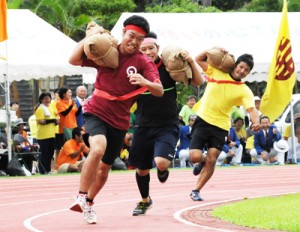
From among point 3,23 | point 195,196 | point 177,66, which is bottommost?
point 195,196

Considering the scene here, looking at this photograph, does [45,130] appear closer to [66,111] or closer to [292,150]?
[66,111]

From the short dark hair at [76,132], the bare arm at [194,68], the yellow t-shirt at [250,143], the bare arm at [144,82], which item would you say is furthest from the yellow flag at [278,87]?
the bare arm at [144,82]

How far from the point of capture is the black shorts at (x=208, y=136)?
1591 centimetres

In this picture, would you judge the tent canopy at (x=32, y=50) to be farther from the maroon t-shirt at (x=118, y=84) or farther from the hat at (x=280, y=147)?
the maroon t-shirt at (x=118, y=84)

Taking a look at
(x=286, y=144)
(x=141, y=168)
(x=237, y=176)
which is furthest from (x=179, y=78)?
(x=286, y=144)

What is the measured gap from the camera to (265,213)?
42.1ft

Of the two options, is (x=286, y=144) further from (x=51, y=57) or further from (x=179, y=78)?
(x=179, y=78)

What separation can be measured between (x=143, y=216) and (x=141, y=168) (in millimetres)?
619

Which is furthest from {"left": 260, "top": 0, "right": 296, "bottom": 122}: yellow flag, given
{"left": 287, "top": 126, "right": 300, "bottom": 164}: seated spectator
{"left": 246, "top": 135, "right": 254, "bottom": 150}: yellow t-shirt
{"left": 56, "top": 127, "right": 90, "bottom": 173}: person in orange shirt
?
{"left": 287, "top": 126, "right": 300, "bottom": 164}: seated spectator

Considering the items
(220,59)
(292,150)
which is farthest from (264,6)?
(220,59)

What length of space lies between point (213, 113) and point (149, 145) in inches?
106

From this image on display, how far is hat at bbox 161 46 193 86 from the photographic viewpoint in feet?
43.9

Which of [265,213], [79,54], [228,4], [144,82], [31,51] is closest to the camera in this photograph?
[144,82]

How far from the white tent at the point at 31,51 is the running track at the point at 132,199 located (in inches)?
103
